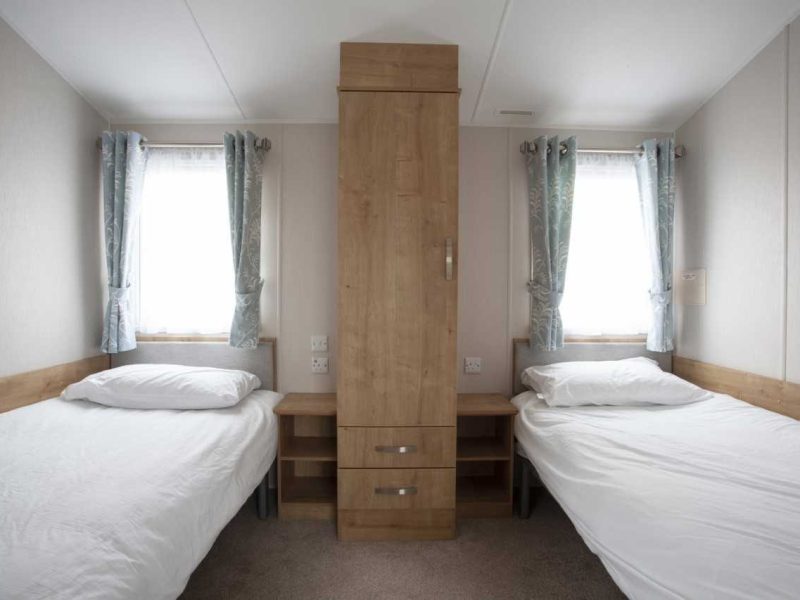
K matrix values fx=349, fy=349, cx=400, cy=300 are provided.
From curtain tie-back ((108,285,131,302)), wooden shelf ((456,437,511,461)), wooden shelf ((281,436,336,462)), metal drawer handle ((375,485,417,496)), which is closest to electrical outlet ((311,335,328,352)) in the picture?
wooden shelf ((281,436,336,462))

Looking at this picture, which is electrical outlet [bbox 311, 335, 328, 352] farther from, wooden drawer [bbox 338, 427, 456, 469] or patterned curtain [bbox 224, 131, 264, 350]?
wooden drawer [bbox 338, 427, 456, 469]

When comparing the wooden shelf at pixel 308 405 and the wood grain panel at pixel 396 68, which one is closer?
the wood grain panel at pixel 396 68

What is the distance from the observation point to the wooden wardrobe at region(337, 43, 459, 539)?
1.65 meters

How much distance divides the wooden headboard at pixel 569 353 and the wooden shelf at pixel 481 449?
1.15 ft

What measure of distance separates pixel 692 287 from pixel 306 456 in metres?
2.45

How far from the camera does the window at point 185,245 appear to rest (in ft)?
7.12

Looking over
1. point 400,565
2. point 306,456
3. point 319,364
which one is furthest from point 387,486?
point 319,364

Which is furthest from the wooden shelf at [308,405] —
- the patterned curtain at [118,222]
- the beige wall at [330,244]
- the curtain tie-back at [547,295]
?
the curtain tie-back at [547,295]

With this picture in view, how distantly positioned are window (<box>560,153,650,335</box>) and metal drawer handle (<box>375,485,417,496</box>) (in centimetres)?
135

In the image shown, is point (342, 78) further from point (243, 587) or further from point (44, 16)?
point (243, 587)

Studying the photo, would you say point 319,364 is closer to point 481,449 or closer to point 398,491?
point 398,491

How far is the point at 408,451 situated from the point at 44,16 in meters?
2.60

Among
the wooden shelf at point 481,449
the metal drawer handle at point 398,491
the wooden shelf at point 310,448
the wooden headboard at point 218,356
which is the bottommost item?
the metal drawer handle at point 398,491

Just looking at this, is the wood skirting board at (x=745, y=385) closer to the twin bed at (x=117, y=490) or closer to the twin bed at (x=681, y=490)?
the twin bed at (x=681, y=490)
